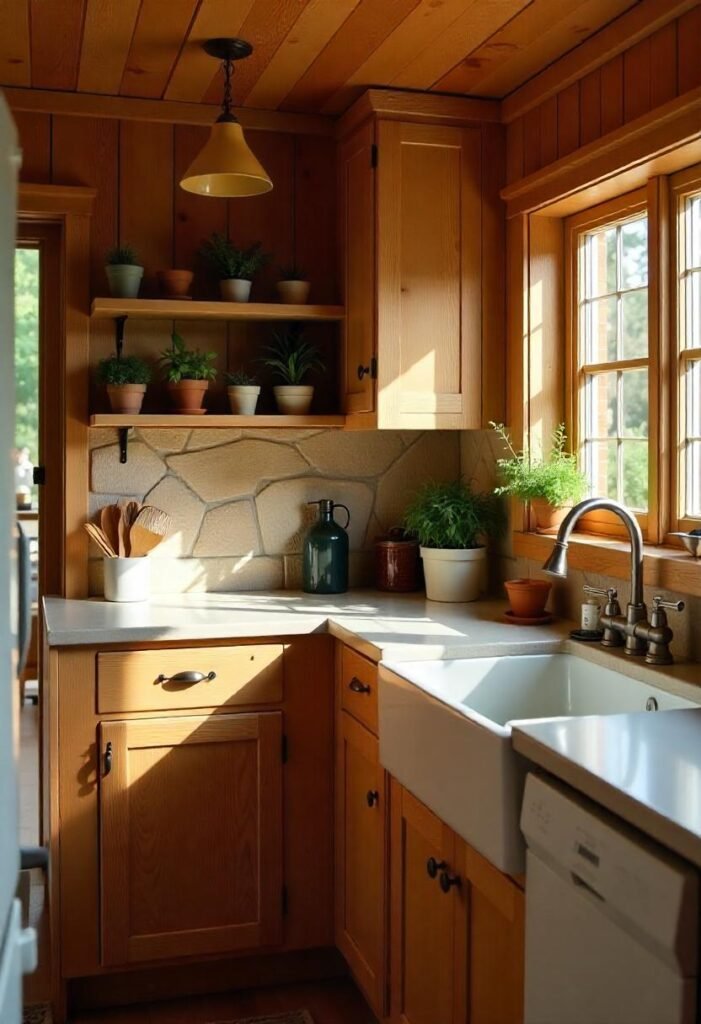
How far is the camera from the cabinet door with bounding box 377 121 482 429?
3.20 m

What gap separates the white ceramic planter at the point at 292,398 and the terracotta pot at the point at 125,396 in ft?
1.35

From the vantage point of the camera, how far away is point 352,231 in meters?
3.39

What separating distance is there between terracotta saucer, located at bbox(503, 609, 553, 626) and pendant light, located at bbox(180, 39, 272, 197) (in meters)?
1.28

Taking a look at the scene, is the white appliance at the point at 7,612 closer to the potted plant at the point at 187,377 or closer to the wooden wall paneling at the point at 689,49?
the wooden wall paneling at the point at 689,49

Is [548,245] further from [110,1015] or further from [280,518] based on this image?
[110,1015]

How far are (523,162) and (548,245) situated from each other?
0.80 feet

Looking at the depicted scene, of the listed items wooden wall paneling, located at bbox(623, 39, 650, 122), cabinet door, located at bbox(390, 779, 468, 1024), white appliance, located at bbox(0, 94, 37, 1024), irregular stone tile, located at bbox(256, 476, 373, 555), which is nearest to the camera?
white appliance, located at bbox(0, 94, 37, 1024)

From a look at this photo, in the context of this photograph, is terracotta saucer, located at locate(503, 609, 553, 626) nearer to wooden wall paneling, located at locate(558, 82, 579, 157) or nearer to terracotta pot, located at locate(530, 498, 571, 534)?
terracotta pot, located at locate(530, 498, 571, 534)

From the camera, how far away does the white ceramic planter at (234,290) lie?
3.34m

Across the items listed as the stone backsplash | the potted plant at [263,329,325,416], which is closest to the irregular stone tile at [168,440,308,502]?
the stone backsplash

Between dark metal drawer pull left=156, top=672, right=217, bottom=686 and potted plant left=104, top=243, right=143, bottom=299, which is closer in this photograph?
dark metal drawer pull left=156, top=672, right=217, bottom=686

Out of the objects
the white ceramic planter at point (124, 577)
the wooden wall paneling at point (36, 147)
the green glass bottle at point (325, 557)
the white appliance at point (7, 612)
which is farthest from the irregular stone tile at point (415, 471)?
the white appliance at point (7, 612)

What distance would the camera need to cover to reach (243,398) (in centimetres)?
337

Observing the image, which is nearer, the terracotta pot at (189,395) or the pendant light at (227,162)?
the pendant light at (227,162)
